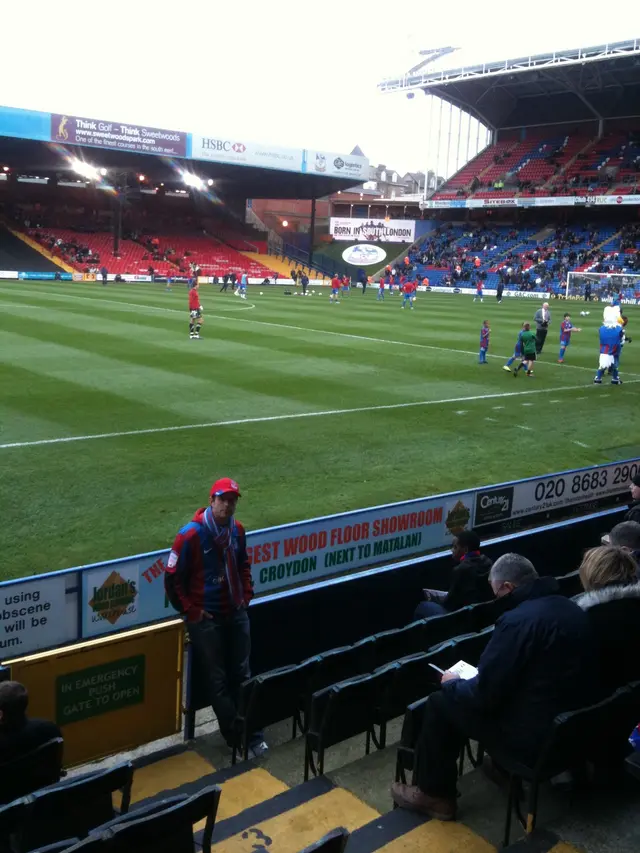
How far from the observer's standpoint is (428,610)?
7012mm

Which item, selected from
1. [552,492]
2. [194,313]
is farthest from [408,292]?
[552,492]

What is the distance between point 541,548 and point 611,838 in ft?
15.2

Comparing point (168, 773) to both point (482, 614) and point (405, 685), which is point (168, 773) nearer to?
point (405, 685)

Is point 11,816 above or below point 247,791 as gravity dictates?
above

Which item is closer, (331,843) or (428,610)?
(331,843)

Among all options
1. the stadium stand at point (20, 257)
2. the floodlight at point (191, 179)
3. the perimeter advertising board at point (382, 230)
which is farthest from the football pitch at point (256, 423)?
the perimeter advertising board at point (382, 230)

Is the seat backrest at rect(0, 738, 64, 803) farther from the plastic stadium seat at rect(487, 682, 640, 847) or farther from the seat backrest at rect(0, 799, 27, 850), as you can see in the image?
the plastic stadium seat at rect(487, 682, 640, 847)

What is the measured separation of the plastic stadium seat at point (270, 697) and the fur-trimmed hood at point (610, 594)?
2058 millimetres

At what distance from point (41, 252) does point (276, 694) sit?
64602 millimetres

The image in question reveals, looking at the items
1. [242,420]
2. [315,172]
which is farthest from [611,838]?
[315,172]

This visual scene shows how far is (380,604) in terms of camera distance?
7.31m

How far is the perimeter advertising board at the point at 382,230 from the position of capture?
262 feet

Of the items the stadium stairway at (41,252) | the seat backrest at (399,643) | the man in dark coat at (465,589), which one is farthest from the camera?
the stadium stairway at (41,252)

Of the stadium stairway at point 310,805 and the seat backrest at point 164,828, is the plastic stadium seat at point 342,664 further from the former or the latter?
the seat backrest at point 164,828
